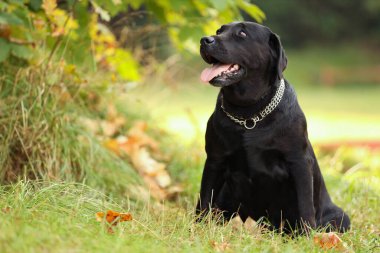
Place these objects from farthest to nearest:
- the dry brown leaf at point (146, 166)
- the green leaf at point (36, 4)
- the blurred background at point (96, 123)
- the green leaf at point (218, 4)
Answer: the dry brown leaf at point (146, 166)
the green leaf at point (36, 4)
the green leaf at point (218, 4)
the blurred background at point (96, 123)

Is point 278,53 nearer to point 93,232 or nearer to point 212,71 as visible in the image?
point 212,71

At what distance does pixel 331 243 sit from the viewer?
131 inches

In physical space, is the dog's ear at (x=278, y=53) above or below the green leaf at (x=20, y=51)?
above

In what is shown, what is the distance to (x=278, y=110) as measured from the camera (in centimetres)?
369

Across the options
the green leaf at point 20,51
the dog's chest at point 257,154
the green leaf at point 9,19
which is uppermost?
the green leaf at point 9,19

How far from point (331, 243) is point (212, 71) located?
3.49 ft

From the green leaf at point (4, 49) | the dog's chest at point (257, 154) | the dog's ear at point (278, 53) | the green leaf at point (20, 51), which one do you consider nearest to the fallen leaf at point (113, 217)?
the dog's chest at point (257, 154)

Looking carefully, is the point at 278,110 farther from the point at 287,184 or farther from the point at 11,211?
the point at 11,211

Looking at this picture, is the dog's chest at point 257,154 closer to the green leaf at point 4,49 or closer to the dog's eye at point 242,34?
the dog's eye at point 242,34

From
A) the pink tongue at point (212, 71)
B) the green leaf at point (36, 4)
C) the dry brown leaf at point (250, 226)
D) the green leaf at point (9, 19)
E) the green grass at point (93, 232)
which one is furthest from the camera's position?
the green leaf at point (36, 4)

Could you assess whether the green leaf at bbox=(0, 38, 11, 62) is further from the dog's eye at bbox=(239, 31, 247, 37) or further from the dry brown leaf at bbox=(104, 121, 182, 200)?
the dog's eye at bbox=(239, 31, 247, 37)

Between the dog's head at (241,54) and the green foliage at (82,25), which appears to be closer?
the dog's head at (241,54)

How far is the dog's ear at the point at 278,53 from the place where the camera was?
3672mm

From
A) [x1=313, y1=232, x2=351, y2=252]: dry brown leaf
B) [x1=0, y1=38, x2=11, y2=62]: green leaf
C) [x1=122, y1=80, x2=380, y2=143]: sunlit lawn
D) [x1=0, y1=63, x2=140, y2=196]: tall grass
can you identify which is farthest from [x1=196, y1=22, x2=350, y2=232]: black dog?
[x1=122, y1=80, x2=380, y2=143]: sunlit lawn
